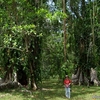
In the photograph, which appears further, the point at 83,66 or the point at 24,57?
the point at 83,66

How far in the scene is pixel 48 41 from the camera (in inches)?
922

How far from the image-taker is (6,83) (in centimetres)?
1891

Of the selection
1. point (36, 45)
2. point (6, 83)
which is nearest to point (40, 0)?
point (36, 45)

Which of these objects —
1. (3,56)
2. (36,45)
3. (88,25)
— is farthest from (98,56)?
(3,56)

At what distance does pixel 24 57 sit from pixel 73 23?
7.59 meters

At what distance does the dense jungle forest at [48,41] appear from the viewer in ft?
47.4

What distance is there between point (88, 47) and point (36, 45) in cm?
701

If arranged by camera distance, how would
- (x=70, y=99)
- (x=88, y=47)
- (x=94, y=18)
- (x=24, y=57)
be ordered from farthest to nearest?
(x=88, y=47) < (x=94, y=18) < (x=24, y=57) < (x=70, y=99)

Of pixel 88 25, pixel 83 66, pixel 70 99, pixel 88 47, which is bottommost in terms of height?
pixel 70 99

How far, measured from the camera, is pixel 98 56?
24.5 m

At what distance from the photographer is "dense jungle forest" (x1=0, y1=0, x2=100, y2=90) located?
1445cm

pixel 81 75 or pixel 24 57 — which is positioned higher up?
pixel 24 57

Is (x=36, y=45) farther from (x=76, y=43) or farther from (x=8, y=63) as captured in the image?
(x=76, y=43)

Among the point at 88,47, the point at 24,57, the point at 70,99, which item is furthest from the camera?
the point at 88,47
